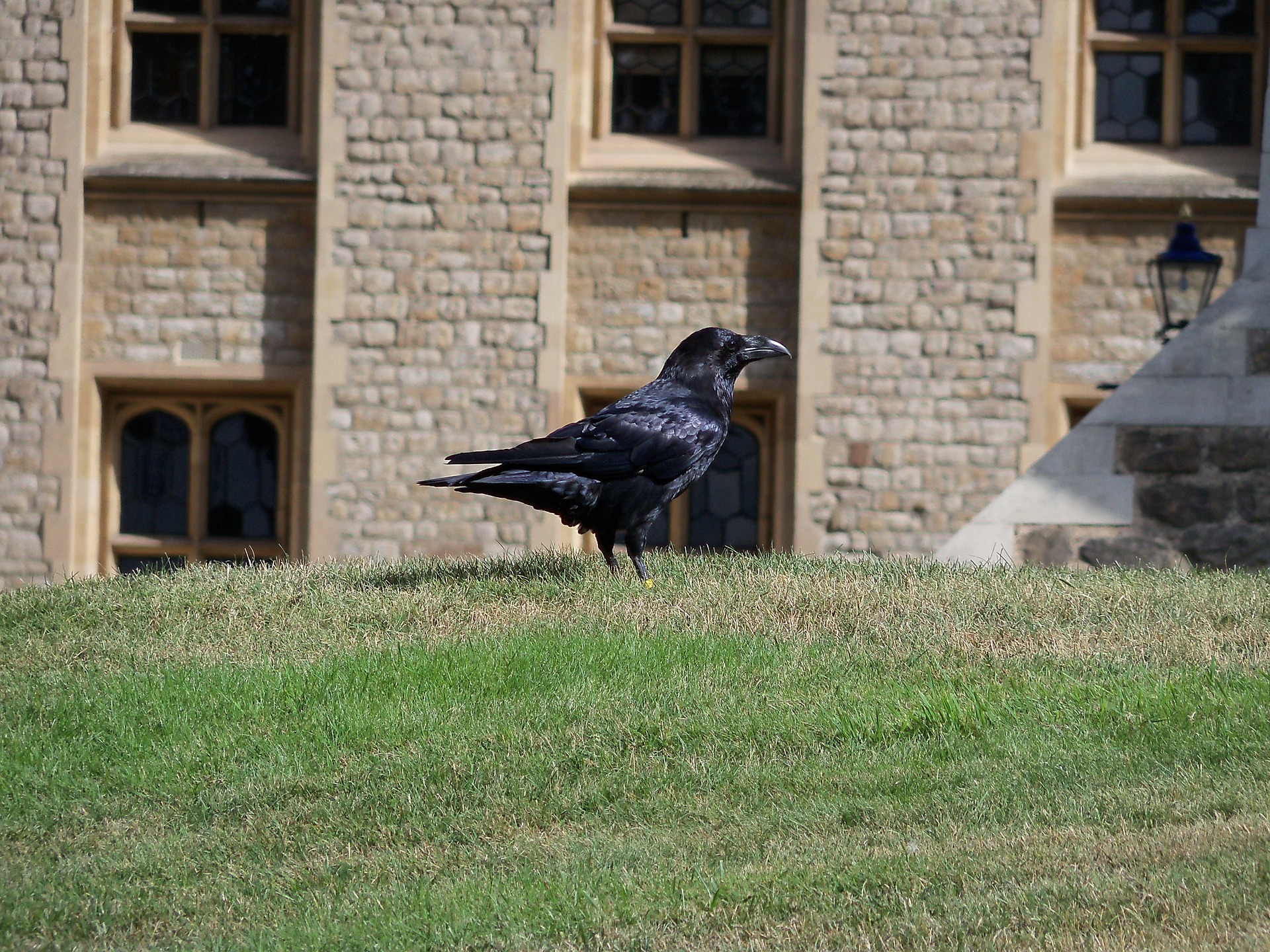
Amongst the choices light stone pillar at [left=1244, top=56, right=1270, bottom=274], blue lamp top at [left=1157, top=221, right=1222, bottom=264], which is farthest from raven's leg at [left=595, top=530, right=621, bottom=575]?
blue lamp top at [left=1157, top=221, right=1222, bottom=264]

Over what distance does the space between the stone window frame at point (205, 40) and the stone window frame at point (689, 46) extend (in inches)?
98.7

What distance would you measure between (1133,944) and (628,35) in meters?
10.3

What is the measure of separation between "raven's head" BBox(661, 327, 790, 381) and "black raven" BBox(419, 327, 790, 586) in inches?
4.4

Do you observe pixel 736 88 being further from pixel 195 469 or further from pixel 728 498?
pixel 195 469

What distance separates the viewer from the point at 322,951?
3809 mm

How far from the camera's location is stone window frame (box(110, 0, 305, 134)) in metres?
12.6

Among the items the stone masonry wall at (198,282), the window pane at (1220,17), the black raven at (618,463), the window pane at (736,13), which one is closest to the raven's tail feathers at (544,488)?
the black raven at (618,463)

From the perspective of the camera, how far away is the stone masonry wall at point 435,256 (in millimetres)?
12125

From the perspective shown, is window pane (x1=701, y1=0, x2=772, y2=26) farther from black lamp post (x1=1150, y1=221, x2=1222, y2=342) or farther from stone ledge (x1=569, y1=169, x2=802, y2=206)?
black lamp post (x1=1150, y1=221, x2=1222, y2=342)

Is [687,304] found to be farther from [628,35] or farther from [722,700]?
[722,700]

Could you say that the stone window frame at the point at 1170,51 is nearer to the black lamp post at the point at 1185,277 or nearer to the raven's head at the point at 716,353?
the black lamp post at the point at 1185,277

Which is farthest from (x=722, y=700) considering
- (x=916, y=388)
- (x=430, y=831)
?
(x=916, y=388)

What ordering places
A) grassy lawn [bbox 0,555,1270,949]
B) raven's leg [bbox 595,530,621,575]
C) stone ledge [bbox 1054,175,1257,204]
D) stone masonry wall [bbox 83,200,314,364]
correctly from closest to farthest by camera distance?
grassy lawn [bbox 0,555,1270,949]
raven's leg [bbox 595,530,621,575]
stone ledge [bbox 1054,175,1257,204]
stone masonry wall [bbox 83,200,314,364]

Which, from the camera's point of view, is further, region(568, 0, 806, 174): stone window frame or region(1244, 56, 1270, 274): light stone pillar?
region(568, 0, 806, 174): stone window frame
